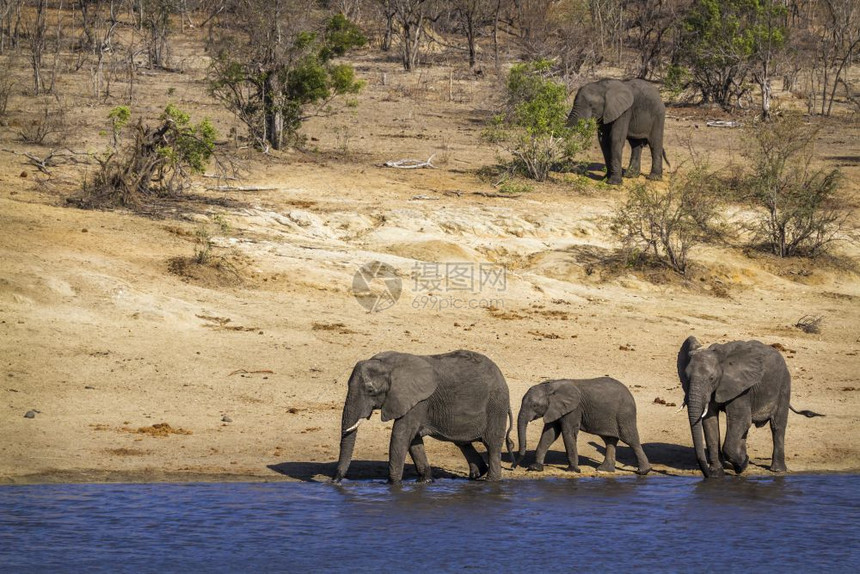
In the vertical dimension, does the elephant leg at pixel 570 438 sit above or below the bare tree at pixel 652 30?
below

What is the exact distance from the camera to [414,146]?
1022 inches

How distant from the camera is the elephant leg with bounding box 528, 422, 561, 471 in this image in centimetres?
1162

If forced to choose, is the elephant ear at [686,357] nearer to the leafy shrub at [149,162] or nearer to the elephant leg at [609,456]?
the elephant leg at [609,456]

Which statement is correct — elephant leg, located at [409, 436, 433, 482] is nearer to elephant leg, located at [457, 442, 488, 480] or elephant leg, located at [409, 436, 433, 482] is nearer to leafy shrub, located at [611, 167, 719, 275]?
elephant leg, located at [457, 442, 488, 480]

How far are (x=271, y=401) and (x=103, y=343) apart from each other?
2.26m

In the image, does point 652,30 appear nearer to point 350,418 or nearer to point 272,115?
point 272,115

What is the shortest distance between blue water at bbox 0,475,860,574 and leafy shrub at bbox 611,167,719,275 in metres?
8.19

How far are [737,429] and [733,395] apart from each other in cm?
42

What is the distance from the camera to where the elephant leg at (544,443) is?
11.6 m

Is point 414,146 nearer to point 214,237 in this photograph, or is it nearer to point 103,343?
point 214,237

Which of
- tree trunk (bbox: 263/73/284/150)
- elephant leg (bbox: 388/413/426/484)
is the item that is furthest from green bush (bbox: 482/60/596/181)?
elephant leg (bbox: 388/413/426/484)

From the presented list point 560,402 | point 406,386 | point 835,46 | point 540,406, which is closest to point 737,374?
point 560,402

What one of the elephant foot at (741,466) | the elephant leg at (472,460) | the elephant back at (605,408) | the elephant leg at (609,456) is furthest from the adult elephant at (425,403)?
the elephant foot at (741,466)

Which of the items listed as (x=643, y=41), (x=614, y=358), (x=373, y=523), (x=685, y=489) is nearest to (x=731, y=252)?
(x=614, y=358)
